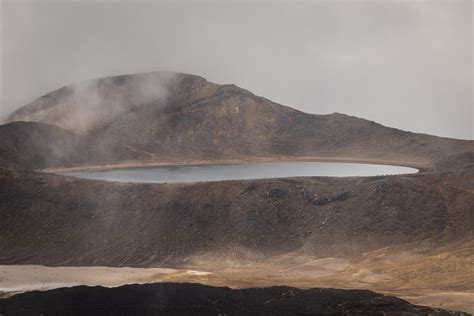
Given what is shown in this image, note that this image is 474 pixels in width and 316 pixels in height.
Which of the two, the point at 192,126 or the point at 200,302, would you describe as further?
the point at 192,126

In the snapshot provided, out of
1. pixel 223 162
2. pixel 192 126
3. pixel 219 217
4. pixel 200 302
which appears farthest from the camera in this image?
pixel 192 126

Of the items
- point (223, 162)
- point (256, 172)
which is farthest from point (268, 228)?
point (223, 162)

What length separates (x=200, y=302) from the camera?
31.7m

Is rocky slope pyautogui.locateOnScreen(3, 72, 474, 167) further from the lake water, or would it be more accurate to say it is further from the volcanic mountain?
the volcanic mountain

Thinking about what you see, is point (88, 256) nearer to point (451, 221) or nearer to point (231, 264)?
point (231, 264)

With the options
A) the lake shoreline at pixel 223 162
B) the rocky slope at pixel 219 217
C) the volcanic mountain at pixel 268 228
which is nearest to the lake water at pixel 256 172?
the lake shoreline at pixel 223 162

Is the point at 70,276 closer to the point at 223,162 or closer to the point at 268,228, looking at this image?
the point at 268,228

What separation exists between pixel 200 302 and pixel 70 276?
12.3 meters

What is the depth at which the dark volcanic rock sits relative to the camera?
3023 centimetres

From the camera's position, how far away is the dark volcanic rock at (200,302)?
3023cm

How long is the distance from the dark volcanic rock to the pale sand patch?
12.8ft

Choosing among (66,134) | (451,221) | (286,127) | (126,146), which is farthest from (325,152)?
(451,221)

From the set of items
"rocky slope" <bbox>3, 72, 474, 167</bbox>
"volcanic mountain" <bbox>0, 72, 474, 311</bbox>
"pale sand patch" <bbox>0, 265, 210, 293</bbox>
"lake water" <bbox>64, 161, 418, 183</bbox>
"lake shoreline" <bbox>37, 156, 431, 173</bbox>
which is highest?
"rocky slope" <bbox>3, 72, 474, 167</bbox>

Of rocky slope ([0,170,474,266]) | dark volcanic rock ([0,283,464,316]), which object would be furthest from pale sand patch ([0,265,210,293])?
dark volcanic rock ([0,283,464,316])
